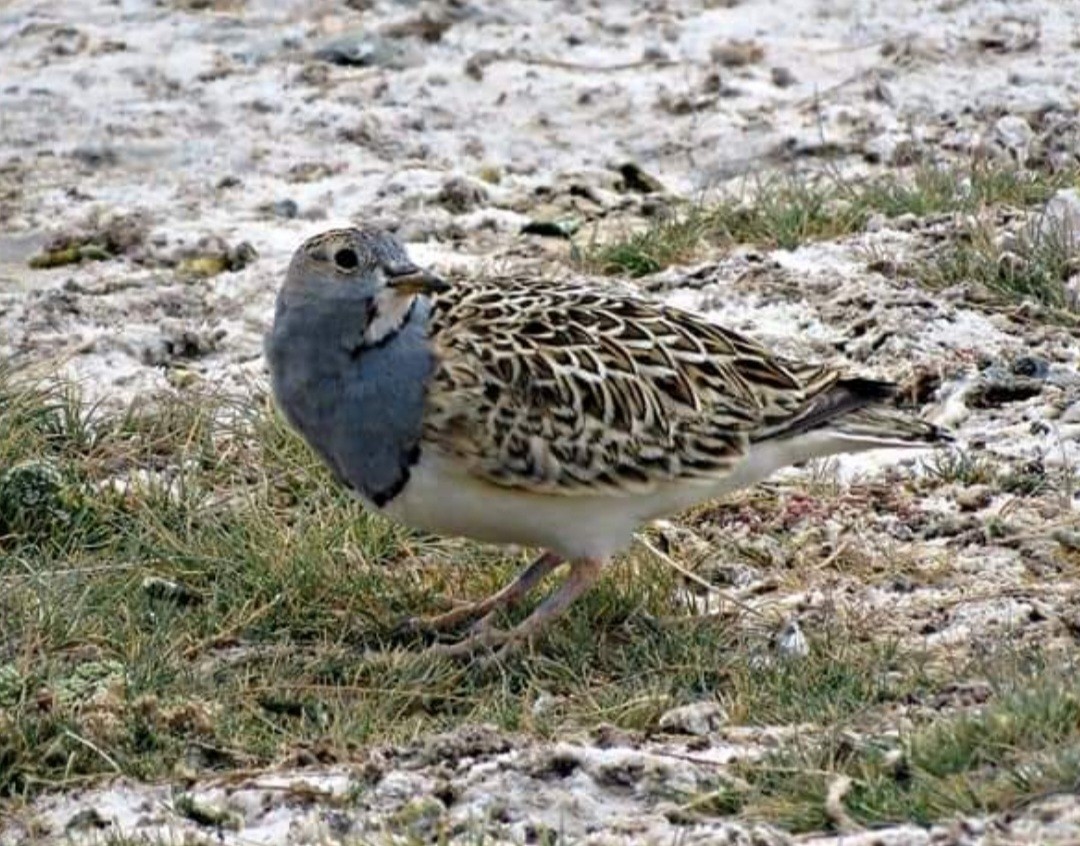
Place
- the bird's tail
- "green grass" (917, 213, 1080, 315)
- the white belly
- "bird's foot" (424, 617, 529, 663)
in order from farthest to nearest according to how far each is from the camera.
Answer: "green grass" (917, 213, 1080, 315) → the bird's tail → "bird's foot" (424, 617, 529, 663) → the white belly

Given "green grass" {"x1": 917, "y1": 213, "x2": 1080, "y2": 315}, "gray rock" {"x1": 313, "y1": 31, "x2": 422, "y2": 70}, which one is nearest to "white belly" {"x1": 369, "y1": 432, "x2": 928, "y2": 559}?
"green grass" {"x1": 917, "y1": 213, "x2": 1080, "y2": 315}

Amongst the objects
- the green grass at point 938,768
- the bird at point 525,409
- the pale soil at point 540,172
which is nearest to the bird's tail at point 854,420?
the bird at point 525,409

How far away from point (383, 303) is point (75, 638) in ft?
3.78

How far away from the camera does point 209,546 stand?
25.9ft

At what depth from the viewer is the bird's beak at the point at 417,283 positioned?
726 centimetres

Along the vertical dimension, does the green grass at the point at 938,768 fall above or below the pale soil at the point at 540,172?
above

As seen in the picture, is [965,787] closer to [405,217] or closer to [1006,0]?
[405,217]

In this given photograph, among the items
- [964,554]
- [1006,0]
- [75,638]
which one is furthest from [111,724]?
[1006,0]

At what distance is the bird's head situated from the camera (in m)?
7.30

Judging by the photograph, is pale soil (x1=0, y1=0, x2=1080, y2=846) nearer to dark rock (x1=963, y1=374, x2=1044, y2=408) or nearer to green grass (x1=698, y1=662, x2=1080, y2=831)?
dark rock (x1=963, y1=374, x2=1044, y2=408)

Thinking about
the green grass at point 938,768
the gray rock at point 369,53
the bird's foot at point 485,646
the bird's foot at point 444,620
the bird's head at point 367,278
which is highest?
the bird's head at point 367,278

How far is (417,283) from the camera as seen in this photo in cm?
727

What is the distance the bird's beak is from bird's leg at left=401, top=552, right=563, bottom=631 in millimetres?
787

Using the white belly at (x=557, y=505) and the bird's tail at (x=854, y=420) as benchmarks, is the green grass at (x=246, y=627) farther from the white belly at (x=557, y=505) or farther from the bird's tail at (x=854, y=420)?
the bird's tail at (x=854, y=420)
